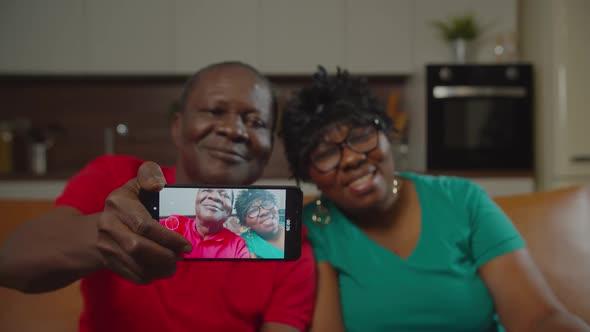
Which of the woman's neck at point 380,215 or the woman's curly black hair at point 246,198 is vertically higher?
the woman's curly black hair at point 246,198

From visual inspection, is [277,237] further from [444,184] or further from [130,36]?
[130,36]

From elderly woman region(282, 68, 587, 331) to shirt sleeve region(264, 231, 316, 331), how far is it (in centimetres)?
3

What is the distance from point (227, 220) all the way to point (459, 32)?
7.73ft

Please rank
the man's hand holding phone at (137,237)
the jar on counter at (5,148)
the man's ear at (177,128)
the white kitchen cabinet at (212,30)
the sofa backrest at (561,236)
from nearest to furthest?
the man's hand holding phone at (137,237)
the man's ear at (177,128)
the sofa backrest at (561,236)
the white kitchen cabinet at (212,30)
the jar on counter at (5,148)

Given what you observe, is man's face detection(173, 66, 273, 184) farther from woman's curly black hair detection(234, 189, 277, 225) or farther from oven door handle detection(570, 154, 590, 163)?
oven door handle detection(570, 154, 590, 163)

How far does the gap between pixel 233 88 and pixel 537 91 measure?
2.28 meters

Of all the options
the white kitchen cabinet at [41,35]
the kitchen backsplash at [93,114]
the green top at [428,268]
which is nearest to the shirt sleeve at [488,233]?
the green top at [428,268]

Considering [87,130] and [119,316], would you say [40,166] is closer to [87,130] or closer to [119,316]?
[87,130]

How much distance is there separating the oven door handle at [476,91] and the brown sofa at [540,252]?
54.7 inches

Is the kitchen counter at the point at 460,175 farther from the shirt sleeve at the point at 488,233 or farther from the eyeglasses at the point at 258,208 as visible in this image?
the eyeglasses at the point at 258,208

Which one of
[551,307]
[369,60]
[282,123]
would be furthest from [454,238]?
[369,60]

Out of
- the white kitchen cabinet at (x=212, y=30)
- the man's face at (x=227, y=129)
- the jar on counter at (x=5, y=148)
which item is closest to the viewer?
the man's face at (x=227, y=129)

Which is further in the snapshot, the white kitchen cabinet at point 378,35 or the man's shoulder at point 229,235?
the white kitchen cabinet at point 378,35

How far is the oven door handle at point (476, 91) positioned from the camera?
98.0 inches
